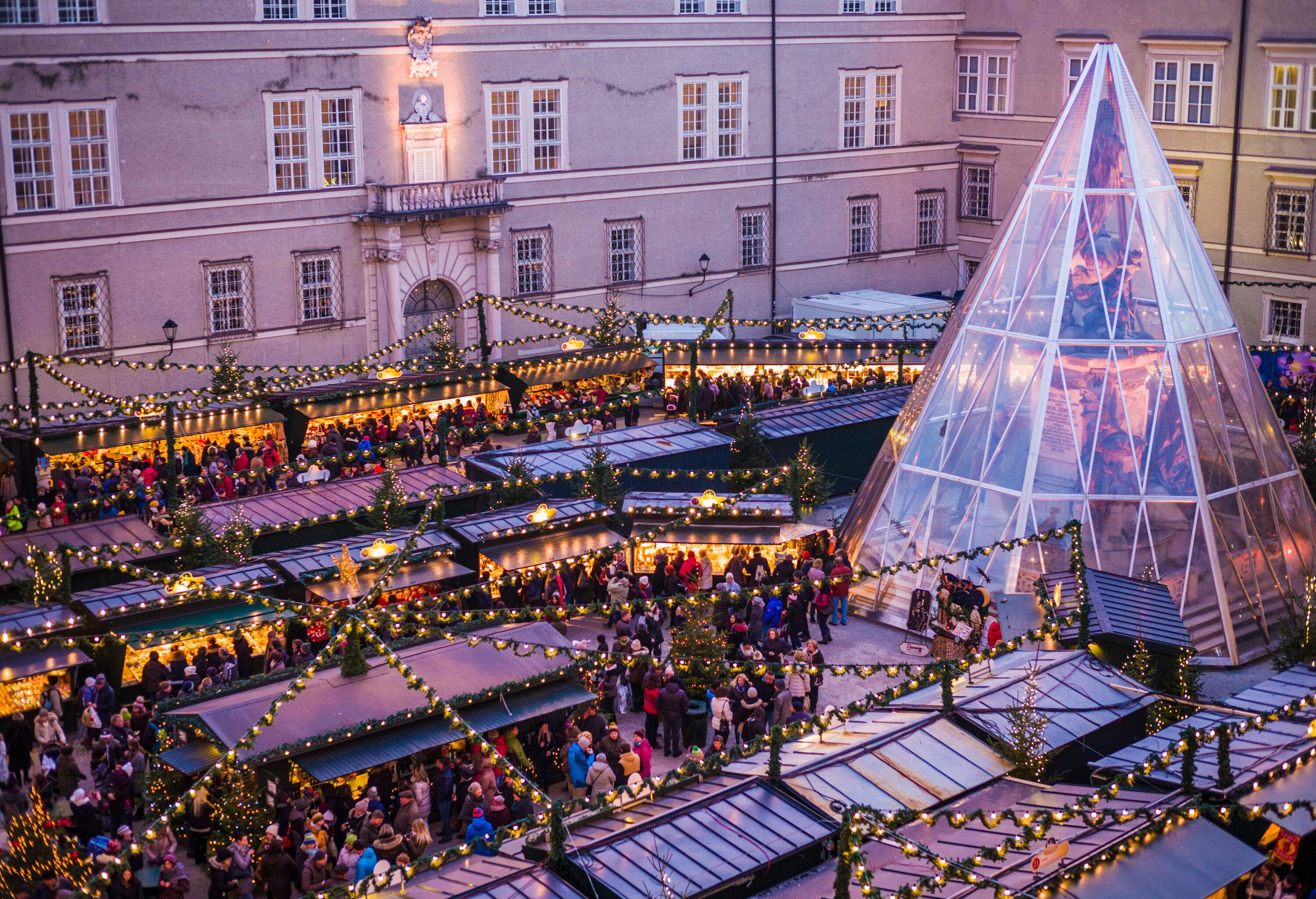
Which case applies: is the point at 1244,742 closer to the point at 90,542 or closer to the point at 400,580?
the point at 400,580

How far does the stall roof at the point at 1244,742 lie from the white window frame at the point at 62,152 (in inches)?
1095

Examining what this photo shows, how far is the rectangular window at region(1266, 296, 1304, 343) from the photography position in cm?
4481

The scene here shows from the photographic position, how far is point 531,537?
2847 cm

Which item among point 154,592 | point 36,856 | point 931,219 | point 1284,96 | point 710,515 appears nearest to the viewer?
point 36,856

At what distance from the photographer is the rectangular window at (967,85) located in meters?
53.7

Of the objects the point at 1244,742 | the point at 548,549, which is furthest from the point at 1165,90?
the point at 1244,742

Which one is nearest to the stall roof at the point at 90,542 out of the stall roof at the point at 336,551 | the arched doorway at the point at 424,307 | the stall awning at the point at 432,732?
the stall roof at the point at 336,551

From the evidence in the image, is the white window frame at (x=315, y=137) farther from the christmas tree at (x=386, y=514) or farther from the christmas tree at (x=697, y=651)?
the christmas tree at (x=697, y=651)

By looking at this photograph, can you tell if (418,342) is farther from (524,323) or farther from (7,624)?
(7,624)

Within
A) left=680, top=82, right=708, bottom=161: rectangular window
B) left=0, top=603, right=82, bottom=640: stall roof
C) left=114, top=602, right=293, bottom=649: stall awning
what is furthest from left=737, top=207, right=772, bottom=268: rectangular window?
left=0, top=603, right=82, bottom=640: stall roof

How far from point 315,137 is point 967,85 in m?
23.7

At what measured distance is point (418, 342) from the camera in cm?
4403

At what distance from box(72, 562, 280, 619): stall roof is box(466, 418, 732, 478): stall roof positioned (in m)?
6.44

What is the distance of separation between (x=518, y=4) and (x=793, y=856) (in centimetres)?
3257
